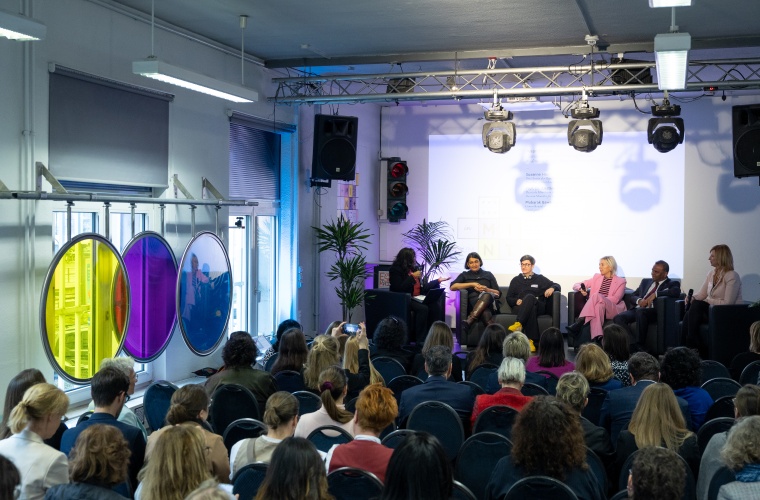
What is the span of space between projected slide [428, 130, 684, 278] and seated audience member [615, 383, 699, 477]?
29.1 ft

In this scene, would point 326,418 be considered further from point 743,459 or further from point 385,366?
point 743,459

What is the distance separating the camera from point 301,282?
38.7ft

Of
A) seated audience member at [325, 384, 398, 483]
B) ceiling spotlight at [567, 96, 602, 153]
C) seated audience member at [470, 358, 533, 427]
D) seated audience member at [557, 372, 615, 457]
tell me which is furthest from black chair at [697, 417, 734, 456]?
ceiling spotlight at [567, 96, 602, 153]

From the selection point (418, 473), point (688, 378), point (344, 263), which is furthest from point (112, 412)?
point (344, 263)

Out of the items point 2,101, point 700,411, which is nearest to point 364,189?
point 2,101

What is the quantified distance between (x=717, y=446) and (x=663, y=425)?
1.02 ft

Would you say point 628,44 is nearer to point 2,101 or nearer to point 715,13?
point 715,13

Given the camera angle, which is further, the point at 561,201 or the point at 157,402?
the point at 561,201

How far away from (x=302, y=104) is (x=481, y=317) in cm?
393

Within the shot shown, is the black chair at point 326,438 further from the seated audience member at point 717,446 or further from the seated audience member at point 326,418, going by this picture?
the seated audience member at point 717,446

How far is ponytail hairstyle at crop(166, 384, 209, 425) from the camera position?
4.31 meters

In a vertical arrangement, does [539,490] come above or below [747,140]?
below

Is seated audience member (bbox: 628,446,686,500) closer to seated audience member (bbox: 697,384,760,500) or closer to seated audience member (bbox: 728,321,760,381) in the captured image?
seated audience member (bbox: 697,384,760,500)

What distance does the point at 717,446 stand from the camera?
4.05 m
